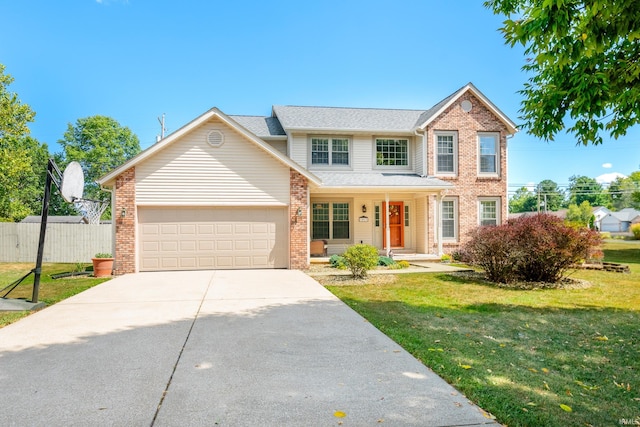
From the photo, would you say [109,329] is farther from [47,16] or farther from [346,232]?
[47,16]

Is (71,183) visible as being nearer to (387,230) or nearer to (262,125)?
(387,230)

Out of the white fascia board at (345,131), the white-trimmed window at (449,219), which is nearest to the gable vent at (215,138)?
the white fascia board at (345,131)

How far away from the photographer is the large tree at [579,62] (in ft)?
12.1

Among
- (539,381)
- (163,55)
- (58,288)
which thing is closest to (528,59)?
(539,381)

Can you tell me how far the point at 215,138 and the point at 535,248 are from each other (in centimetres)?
1021

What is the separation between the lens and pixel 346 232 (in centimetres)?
1628

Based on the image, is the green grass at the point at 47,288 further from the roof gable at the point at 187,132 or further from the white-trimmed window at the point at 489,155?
the white-trimmed window at the point at 489,155

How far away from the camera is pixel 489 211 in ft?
55.6

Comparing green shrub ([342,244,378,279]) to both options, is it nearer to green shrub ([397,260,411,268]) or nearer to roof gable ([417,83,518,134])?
green shrub ([397,260,411,268])

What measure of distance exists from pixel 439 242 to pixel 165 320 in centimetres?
Result: 1236

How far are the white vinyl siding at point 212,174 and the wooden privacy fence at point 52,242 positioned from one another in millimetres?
7446

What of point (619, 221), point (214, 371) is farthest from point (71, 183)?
point (619, 221)

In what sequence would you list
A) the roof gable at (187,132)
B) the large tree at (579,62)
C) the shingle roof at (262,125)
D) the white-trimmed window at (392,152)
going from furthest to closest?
the shingle roof at (262,125)
the white-trimmed window at (392,152)
the roof gable at (187,132)
the large tree at (579,62)

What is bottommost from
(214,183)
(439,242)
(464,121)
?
(439,242)
